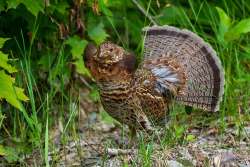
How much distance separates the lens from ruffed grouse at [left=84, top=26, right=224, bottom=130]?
4.77 metres

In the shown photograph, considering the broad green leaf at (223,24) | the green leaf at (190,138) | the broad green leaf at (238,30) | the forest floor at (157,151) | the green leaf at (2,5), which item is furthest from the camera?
the broad green leaf at (223,24)

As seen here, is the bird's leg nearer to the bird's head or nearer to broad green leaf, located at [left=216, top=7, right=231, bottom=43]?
the bird's head

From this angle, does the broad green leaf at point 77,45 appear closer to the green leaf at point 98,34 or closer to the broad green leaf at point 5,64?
the green leaf at point 98,34

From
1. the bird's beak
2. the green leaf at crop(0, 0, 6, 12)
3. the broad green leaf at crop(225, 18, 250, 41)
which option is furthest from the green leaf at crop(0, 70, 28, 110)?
the broad green leaf at crop(225, 18, 250, 41)

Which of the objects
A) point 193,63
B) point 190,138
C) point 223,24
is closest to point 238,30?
point 223,24

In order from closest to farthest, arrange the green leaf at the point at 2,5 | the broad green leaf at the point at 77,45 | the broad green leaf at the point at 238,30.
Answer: the green leaf at the point at 2,5, the broad green leaf at the point at 238,30, the broad green leaf at the point at 77,45

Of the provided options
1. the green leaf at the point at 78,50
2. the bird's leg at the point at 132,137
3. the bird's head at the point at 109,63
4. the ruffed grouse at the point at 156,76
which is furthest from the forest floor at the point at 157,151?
the green leaf at the point at 78,50

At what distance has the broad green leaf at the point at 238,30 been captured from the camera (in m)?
5.32

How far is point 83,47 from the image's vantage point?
588 centimetres

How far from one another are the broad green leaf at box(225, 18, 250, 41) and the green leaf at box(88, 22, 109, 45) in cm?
109

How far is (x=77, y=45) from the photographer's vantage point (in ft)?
19.4

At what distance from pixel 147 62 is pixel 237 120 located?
809mm

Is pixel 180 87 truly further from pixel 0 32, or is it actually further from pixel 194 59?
pixel 0 32

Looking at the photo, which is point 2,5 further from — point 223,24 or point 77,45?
point 223,24
